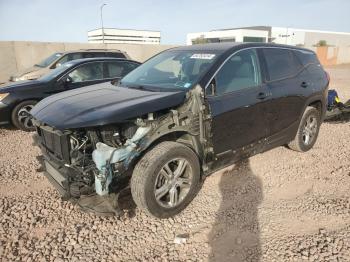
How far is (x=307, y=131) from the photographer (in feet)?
17.2

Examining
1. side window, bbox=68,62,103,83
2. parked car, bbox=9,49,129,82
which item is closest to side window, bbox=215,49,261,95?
side window, bbox=68,62,103,83

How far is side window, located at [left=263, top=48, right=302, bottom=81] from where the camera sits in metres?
4.32

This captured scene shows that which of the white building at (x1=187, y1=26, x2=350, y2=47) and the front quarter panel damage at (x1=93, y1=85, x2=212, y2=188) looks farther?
the white building at (x1=187, y1=26, x2=350, y2=47)

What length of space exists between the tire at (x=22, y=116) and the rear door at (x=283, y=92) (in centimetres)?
504

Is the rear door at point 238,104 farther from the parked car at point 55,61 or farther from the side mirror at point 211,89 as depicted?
the parked car at point 55,61

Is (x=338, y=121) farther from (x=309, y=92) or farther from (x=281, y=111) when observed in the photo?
(x=281, y=111)

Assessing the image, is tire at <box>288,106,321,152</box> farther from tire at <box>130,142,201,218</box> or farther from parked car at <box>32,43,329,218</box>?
tire at <box>130,142,201,218</box>

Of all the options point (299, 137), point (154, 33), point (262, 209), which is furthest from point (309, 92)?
point (154, 33)

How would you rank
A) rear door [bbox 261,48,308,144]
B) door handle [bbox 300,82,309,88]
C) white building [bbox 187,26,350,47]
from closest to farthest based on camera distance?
rear door [bbox 261,48,308,144], door handle [bbox 300,82,309,88], white building [bbox 187,26,350,47]

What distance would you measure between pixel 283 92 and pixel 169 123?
205cm

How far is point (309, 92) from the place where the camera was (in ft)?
16.1

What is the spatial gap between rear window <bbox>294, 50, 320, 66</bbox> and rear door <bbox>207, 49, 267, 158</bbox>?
125cm

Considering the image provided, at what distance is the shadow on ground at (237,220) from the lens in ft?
9.46

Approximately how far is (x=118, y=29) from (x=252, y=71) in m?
92.3
